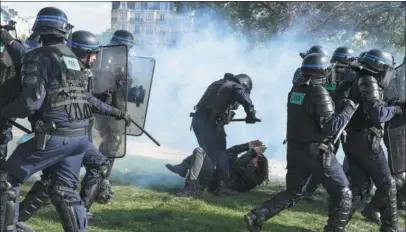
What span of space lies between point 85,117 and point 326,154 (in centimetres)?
210

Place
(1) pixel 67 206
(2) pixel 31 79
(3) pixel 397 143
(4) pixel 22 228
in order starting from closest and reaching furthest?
(2) pixel 31 79 < (1) pixel 67 206 < (4) pixel 22 228 < (3) pixel 397 143

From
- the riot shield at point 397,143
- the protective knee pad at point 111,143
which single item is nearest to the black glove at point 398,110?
the riot shield at point 397,143

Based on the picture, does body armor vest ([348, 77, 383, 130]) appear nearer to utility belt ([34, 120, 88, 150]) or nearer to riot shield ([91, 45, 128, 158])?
A: riot shield ([91, 45, 128, 158])

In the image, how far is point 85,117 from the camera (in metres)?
4.56

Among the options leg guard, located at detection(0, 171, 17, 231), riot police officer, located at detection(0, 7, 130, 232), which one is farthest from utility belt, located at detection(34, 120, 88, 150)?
leg guard, located at detection(0, 171, 17, 231)

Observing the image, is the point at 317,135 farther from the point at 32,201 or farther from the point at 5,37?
the point at 5,37

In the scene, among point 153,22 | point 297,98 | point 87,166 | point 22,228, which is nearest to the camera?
point 22,228

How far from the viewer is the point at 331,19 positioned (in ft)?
42.6

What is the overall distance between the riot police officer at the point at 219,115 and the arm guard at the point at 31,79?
11.2 feet

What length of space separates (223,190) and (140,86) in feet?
5.98

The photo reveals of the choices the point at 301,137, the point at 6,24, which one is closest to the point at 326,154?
the point at 301,137

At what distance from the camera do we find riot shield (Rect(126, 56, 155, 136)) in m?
6.87

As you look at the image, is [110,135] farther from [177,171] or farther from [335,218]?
[335,218]

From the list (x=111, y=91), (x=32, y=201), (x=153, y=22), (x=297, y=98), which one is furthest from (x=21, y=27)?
(x=153, y=22)
